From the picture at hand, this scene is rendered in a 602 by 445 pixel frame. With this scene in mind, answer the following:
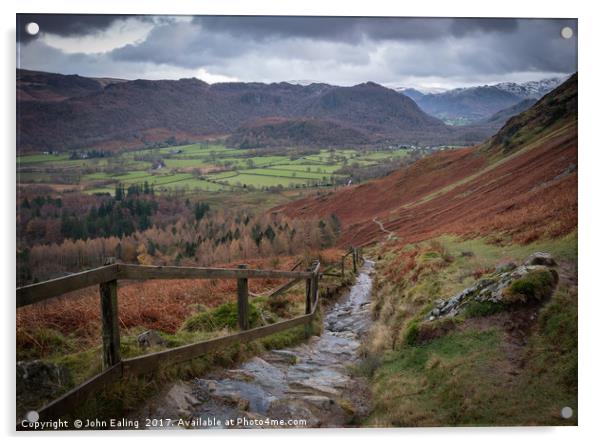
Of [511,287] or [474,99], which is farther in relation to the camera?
[474,99]

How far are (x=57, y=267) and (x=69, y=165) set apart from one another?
2.56 meters

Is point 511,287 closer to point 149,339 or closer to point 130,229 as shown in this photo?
point 149,339

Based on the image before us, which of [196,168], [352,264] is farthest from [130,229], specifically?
[352,264]

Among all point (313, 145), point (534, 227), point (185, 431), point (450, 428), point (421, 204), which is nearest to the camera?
point (185, 431)

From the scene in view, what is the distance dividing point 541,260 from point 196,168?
694 centimetres

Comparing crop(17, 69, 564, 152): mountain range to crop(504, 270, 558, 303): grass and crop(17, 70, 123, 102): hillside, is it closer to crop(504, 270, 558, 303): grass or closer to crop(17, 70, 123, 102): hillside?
crop(17, 70, 123, 102): hillside

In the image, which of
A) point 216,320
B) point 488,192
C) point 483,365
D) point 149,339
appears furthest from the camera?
point 488,192

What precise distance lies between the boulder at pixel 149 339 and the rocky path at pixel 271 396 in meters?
0.74

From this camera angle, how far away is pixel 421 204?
14.4m

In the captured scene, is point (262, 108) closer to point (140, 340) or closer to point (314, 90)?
point (314, 90)

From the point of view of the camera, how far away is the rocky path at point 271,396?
17.8 ft

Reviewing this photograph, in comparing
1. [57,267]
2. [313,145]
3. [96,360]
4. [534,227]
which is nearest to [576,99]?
[534,227]

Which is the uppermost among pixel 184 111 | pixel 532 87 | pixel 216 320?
pixel 532 87

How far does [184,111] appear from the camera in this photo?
9.48 m
